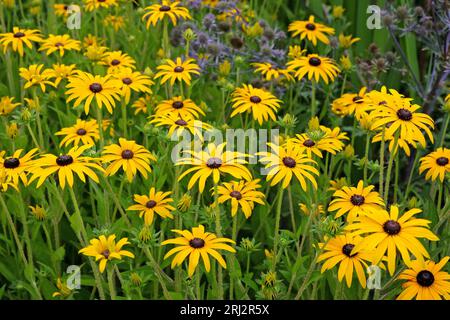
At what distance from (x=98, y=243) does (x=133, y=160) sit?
333 mm

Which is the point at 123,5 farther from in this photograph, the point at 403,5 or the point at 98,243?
the point at 98,243

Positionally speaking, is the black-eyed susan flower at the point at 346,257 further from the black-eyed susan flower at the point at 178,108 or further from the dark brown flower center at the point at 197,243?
the black-eyed susan flower at the point at 178,108

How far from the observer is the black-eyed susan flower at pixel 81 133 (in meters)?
2.17

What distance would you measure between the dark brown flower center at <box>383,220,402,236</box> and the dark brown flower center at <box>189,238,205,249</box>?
471 mm

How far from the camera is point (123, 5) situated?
3363 millimetres

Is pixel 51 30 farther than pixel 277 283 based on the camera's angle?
Yes

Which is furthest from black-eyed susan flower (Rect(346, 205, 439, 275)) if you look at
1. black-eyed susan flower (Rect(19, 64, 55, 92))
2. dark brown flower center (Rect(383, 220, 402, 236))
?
black-eyed susan flower (Rect(19, 64, 55, 92))

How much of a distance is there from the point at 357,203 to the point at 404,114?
0.93 feet

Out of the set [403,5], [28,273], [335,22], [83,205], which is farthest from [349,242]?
[335,22]

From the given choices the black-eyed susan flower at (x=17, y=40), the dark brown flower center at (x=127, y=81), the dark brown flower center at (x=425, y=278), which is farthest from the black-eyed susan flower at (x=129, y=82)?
the dark brown flower center at (x=425, y=278)

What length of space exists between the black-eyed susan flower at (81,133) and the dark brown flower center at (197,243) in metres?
0.66

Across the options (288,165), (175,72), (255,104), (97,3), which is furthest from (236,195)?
(97,3)

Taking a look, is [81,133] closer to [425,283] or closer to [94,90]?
[94,90]

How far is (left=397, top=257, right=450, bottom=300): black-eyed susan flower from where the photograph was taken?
5.24 ft
